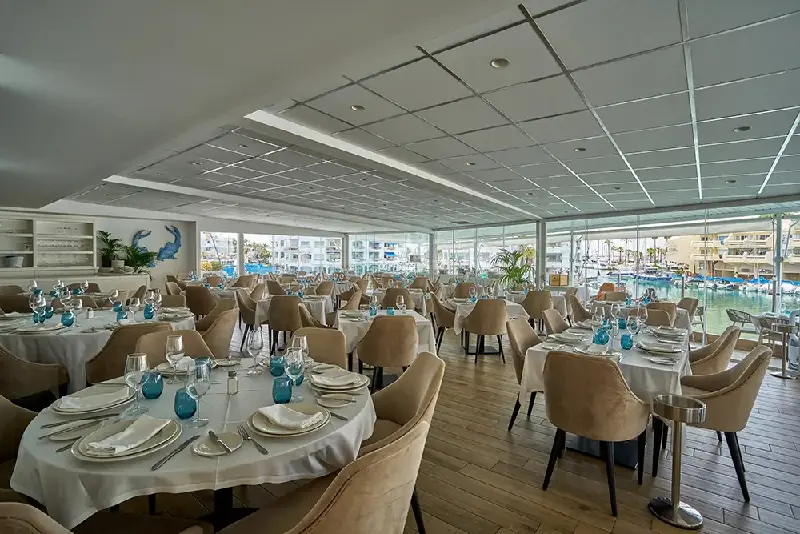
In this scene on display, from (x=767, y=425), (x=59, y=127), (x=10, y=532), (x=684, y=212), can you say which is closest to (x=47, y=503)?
(x=10, y=532)

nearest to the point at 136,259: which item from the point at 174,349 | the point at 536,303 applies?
the point at 536,303

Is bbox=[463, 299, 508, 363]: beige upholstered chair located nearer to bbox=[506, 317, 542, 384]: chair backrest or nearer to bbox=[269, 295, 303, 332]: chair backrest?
bbox=[506, 317, 542, 384]: chair backrest

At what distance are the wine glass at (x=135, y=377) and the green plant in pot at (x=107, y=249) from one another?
448 inches

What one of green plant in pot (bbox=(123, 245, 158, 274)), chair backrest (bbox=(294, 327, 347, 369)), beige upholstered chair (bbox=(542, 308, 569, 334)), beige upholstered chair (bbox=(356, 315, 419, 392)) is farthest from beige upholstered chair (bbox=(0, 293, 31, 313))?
beige upholstered chair (bbox=(542, 308, 569, 334))

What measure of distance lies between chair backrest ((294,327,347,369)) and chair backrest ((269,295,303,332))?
311cm

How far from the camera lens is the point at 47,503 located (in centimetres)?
133

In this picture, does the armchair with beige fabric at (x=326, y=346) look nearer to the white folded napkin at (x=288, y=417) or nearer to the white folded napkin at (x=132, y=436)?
the white folded napkin at (x=288, y=417)

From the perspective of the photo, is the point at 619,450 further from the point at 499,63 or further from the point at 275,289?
the point at 275,289

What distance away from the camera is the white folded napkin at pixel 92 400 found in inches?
70.4

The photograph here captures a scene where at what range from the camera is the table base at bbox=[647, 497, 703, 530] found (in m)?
2.41

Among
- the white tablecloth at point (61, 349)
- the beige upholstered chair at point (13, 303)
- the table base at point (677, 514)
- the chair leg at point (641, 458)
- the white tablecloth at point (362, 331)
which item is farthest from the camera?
the beige upholstered chair at point (13, 303)

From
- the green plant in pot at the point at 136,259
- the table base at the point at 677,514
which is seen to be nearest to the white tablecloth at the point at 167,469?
the table base at the point at 677,514

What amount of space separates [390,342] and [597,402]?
6.73ft

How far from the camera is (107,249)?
11305 mm
